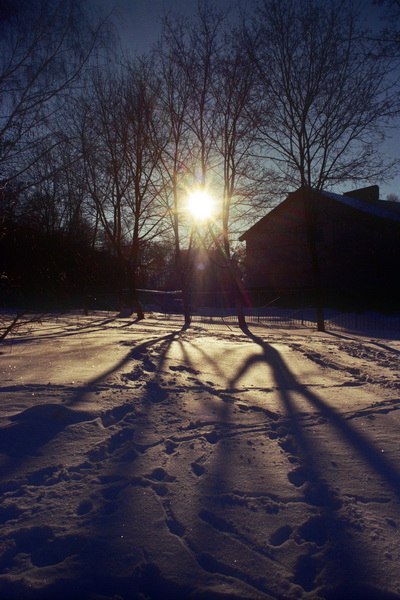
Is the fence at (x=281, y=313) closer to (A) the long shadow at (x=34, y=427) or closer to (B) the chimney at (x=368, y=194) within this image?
(B) the chimney at (x=368, y=194)

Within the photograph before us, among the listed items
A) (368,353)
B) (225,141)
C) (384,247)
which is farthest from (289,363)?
Answer: (384,247)

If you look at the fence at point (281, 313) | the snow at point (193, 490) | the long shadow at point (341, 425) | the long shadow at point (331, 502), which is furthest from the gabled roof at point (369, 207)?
the long shadow at point (331, 502)

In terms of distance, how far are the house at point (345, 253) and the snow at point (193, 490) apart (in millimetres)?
20393

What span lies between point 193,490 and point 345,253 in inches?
1175

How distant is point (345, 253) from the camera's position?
30.5 metres

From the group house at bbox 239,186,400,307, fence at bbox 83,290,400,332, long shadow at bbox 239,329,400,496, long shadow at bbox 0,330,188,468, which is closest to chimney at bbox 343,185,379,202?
house at bbox 239,186,400,307

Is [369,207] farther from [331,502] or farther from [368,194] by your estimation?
[331,502]

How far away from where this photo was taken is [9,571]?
6.84 ft

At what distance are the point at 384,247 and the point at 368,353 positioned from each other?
70.8 feet

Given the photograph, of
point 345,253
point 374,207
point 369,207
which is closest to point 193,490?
point 345,253

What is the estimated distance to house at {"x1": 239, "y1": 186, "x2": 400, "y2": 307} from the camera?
2681cm

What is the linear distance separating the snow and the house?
20.4 metres

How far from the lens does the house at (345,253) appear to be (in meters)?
26.8

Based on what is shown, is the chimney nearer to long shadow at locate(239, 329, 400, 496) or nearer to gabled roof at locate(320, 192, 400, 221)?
gabled roof at locate(320, 192, 400, 221)
